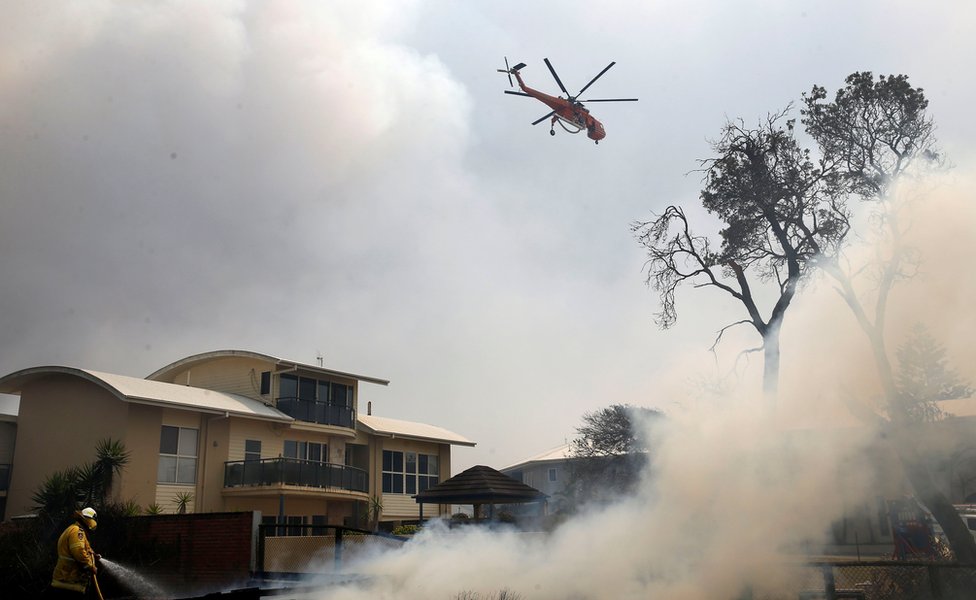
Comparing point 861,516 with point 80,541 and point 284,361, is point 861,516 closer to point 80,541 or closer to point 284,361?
point 80,541

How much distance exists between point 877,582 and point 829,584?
1035mm

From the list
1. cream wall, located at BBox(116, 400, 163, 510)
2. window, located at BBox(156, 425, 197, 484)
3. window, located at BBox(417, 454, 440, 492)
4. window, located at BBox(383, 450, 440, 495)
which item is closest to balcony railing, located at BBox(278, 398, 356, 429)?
window, located at BBox(383, 450, 440, 495)

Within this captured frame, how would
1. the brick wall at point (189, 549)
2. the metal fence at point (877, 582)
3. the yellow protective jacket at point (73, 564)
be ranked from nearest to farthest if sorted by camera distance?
the metal fence at point (877, 582) → the yellow protective jacket at point (73, 564) → the brick wall at point (189, 549)

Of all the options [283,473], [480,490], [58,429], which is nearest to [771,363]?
[480,490]

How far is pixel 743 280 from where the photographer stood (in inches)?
1038

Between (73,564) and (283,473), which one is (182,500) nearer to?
(283,473)

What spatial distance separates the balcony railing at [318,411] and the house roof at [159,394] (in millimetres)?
634

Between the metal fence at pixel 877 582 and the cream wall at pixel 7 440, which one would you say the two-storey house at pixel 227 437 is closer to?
the cream wall at pixel 7 440

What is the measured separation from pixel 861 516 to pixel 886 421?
2353 mm

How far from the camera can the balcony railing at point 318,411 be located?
3462 centimetres

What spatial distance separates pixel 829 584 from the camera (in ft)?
39.3

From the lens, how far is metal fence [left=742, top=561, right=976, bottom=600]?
11.4m

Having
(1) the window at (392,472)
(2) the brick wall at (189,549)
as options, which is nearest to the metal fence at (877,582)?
(2) the brick wall at (189,549)

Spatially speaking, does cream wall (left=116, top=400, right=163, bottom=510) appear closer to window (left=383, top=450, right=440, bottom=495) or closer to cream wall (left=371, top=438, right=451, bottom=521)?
cream wall (left=371, top=438, right=451, bottom=521)
